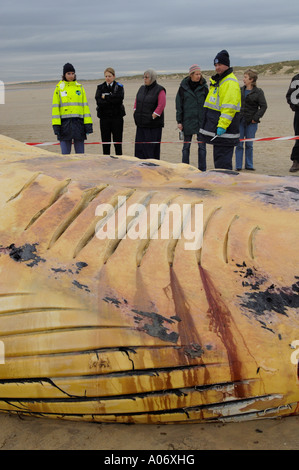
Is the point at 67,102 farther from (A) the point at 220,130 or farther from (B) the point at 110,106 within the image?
(A) the point at 220,130

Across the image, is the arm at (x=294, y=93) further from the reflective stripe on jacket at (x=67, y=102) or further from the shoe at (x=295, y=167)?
the reflective stripe on jacket at (x=67, y=102)

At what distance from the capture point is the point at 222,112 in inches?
221

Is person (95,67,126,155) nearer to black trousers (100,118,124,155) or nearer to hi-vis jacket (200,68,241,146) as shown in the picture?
black trousers (100,118,124,155)

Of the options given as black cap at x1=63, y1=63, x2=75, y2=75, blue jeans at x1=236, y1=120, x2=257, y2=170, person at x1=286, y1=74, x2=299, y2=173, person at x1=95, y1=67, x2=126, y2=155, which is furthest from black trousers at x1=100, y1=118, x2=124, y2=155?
person at x1=286, y1=74, x2=299, y2=173

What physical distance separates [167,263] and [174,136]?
10598mm

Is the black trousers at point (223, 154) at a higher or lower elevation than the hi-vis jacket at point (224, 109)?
lower

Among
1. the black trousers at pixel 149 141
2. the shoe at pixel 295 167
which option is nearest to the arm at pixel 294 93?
the shoe at pixel 295 167

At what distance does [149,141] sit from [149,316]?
5579 mm

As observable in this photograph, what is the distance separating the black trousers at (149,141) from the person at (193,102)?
1.30 feet

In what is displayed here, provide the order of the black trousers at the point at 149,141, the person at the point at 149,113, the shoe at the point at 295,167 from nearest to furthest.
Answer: the person at the point at 149,113 → the black trousers at the point at 149,141 → the shoe at the point at 295,167

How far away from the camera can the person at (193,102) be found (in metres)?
7.13

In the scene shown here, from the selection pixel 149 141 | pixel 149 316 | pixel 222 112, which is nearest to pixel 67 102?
pixel 149 141

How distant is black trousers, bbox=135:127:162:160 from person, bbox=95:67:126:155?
782 millimetres

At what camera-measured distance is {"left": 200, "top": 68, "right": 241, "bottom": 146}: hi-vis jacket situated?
5547 mm
